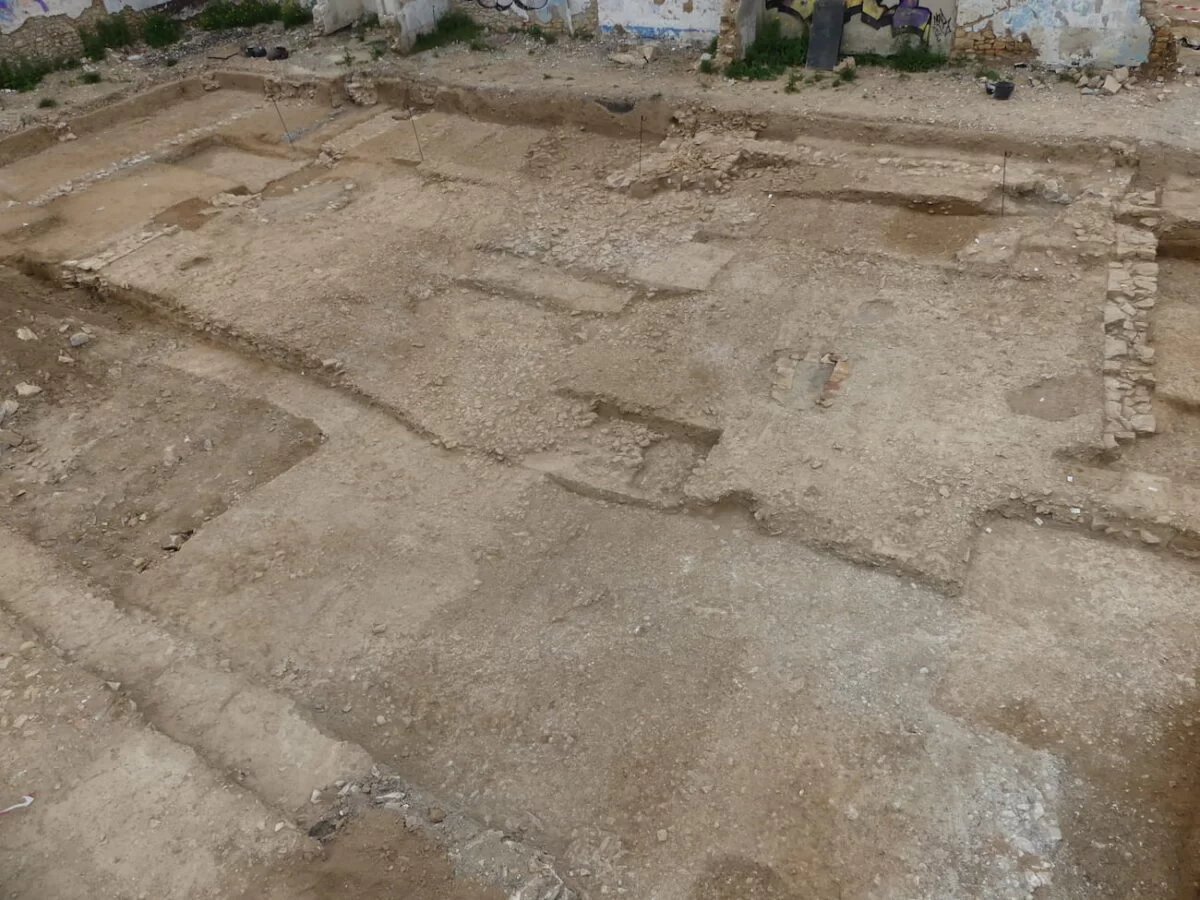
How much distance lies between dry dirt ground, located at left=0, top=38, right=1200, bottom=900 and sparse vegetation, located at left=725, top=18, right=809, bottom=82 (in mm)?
1921

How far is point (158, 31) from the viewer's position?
13297 millimetres

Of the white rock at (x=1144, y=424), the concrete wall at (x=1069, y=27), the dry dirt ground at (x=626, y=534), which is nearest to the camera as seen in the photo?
the dry dirt ground at (x=626, y=534)

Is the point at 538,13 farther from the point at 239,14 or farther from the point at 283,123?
Result: the point at 239,14

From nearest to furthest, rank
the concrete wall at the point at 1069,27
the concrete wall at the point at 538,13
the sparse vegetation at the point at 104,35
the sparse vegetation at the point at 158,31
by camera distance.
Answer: the concrete wall at the point at 1069,27 → the concrete wall at the point at 538,13 → the sparse vegetation at the point at 104,35 → the sparse vegetation at the point at 158,31

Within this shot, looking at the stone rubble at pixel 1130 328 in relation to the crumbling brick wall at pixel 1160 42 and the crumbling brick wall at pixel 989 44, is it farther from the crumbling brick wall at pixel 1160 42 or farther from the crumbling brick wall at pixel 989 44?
the crumbling brick wall at pixel 989 44

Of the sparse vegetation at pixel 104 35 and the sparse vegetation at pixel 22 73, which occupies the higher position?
the sparse vegetation at pixel 104 35

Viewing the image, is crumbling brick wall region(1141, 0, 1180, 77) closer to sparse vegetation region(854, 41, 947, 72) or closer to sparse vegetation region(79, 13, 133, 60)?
sparse vegetation region(854, 41, 947, 72)

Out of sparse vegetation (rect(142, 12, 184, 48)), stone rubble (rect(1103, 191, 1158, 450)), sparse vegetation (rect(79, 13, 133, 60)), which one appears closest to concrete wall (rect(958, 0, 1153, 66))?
stone rubble (rect(1103, 191, 1158, 450))

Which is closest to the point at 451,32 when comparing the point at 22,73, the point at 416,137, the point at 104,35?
the point at 416,137

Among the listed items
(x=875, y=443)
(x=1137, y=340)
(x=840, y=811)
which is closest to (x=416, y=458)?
(x=875, y=443)

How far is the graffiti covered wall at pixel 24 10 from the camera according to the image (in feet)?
39.5

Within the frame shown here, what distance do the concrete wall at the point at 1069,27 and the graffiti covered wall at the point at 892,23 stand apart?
0.28m

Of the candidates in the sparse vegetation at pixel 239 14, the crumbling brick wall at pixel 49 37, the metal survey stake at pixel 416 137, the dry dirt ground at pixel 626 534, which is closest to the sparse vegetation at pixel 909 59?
the dry dirt ground at pixel 626 534

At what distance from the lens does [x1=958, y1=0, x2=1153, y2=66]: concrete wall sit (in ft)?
29.4
